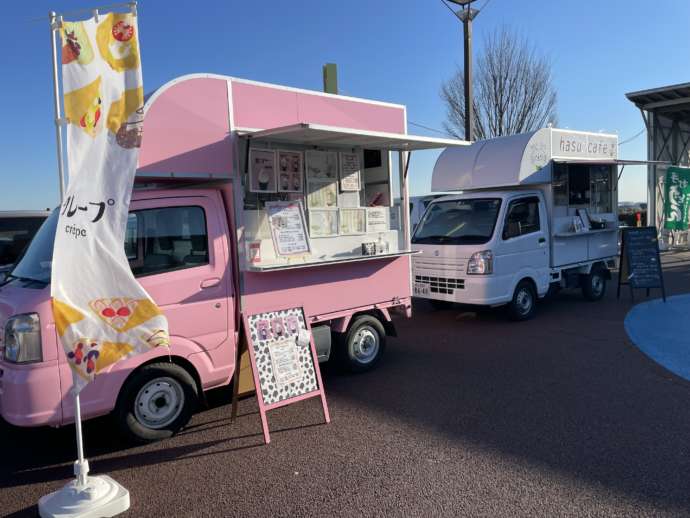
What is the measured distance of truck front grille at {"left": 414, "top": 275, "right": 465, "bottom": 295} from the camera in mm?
8797

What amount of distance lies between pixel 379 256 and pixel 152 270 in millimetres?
2459

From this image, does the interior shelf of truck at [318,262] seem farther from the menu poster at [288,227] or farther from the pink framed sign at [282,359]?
the pink framed sign at [282,359]

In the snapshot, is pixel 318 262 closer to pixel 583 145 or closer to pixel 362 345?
pixel 362 345

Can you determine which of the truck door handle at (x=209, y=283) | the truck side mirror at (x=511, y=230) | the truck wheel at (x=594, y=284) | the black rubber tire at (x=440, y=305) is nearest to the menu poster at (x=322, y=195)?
the truck door handle at (x=209, y=283)

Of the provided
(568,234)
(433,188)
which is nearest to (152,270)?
(433,188)

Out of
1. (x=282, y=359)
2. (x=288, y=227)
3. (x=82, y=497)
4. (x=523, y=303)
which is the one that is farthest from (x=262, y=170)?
(x=523, y=303)

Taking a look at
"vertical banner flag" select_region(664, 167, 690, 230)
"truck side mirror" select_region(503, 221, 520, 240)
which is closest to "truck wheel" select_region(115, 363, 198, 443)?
"truck side mirror" select_region(503, 221, 520, 240)

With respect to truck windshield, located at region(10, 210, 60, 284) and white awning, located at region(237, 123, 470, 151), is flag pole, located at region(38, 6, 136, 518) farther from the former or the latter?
white awning, located at region(237, 123, 470, 151)

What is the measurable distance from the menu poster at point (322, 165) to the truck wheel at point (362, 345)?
1.60 m

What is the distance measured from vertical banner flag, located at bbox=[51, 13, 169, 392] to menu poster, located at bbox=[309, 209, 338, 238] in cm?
259

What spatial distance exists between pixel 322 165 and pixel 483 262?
3433 millimetres

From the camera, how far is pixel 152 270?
476 centimetres

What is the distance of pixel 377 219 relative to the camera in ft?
21.5

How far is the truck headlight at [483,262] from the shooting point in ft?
27.9
